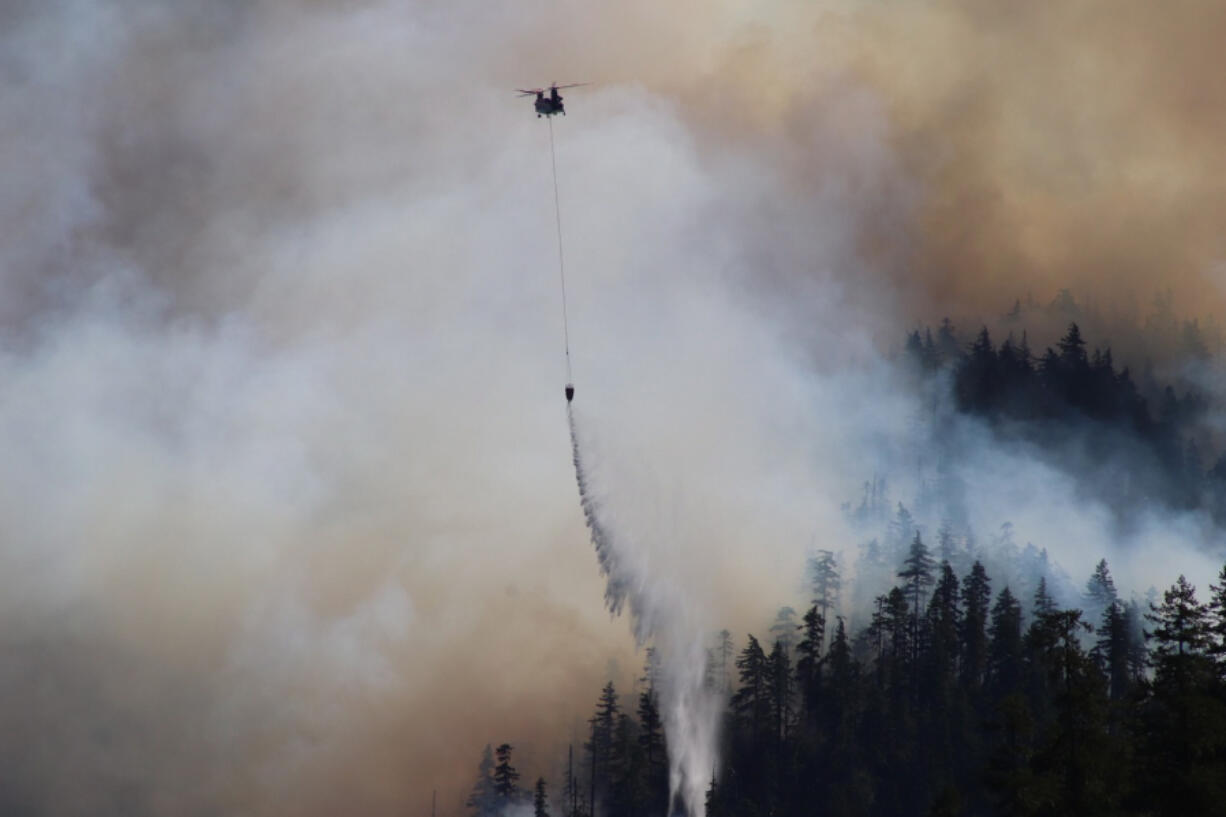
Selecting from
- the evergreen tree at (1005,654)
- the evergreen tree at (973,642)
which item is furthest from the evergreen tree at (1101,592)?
the evergreen tree at (1005,654)

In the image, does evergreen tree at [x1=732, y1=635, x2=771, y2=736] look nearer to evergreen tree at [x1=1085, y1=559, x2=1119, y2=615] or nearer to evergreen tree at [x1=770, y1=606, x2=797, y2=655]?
evergreen tree at [x1=770, y1=606, x2=797, y2=655]

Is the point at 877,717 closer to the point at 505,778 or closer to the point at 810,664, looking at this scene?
the point at 810,664

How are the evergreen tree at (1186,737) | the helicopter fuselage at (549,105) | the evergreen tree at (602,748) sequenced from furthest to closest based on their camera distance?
the evergreen tree at (602,748), the helicopter fuselage at (549,105), the evergreen tree at (1186,737)

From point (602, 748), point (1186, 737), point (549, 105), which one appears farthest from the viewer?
point (602, 748)

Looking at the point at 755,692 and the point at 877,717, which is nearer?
the point at 877,717

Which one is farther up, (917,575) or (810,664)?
(917,575)

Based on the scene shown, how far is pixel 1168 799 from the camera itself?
74938mm

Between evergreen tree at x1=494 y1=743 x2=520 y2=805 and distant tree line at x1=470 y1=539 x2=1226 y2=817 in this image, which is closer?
distant tree line at x1=470 y1=539 x2=1226 y2=817

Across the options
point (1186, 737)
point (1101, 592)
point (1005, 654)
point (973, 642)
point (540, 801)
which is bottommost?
point (1186, 737)

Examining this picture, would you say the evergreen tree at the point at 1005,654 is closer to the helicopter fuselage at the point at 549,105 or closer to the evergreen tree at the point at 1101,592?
the evergreen tree at the point at 1101,592

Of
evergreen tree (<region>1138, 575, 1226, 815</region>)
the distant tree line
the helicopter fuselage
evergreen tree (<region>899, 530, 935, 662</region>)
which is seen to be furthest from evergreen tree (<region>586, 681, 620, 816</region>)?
evergreen tree (<region>1138, 575, 1226, 815</region>)

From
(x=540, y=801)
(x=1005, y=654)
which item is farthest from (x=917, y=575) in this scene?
(x=540, y=801)

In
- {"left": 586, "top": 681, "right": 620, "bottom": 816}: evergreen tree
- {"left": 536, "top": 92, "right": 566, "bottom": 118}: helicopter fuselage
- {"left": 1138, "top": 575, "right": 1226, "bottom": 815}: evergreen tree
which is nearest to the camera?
{"left": 1138, "top": 575, "right": 1226, "bottom": 815}: evergreen tree

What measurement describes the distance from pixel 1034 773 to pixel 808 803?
87.0 meters
